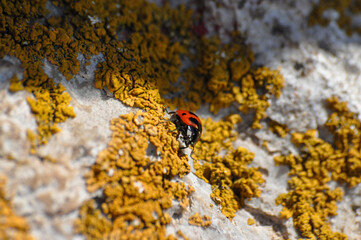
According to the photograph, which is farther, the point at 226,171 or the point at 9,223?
the point at 226,171

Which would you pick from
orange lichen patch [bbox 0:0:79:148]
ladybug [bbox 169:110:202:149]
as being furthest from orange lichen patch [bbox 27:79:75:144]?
ladybug [bbox 169:110:202:149]

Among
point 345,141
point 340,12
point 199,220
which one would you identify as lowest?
point 199,220

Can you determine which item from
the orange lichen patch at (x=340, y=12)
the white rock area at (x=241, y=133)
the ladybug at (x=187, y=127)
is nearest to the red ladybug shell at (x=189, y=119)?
the ladybug at (x=187, y=127)

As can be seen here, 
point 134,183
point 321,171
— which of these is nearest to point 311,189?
point 321,171

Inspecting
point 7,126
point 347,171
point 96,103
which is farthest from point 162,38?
point 347,171

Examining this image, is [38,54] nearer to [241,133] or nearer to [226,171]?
[226,171]

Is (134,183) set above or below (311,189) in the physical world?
below
